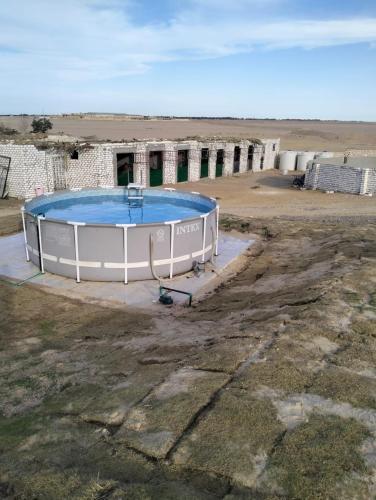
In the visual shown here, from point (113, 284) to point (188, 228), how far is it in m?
3.09

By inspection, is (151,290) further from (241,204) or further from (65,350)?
(241,204)

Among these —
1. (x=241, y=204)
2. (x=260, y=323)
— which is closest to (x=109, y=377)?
(x=260, y=323)

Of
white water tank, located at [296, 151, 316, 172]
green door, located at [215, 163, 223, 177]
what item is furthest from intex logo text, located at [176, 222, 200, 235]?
white water tank, located at [296, 151, 316, 172]

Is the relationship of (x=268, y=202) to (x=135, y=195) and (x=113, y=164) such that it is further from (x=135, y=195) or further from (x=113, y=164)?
(x=135, y=195)

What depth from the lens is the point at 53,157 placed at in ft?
87.0

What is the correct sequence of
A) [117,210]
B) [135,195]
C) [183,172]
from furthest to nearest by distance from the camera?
[183,172]
[135,195]
[117,210]

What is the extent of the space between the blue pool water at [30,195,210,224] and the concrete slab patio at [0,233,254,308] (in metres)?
2.52

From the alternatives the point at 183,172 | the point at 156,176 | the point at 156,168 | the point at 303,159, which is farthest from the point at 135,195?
the point at 303,159

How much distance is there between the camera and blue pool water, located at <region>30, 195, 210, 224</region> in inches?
648

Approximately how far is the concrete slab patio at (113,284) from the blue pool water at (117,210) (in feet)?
8.28

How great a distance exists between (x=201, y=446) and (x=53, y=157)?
2479cm

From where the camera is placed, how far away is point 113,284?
13.0 m

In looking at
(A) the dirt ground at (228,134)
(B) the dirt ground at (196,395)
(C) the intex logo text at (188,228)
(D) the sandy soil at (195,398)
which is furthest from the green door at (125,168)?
(A) the dirt ground at (228,134)

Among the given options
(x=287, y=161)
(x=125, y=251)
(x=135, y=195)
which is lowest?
(x=125, y=251)
